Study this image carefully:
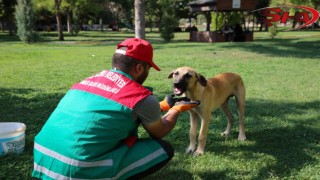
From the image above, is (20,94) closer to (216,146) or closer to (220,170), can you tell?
(216,146)

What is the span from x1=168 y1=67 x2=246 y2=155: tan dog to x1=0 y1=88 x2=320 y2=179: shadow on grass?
0.79 feet

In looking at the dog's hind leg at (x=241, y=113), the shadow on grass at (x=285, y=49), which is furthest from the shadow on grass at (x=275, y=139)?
the shadow on grass at (x=285, y=49)

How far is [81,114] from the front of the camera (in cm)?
271

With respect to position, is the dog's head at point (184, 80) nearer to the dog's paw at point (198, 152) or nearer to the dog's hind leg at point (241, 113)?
the dog's paw at point (198, 152)

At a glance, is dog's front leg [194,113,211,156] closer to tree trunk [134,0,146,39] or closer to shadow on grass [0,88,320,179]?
shadow on grass [0,88,320,179]

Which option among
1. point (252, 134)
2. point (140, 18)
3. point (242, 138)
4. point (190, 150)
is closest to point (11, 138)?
point (190, 150)

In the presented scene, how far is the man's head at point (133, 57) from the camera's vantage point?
9.43 ft

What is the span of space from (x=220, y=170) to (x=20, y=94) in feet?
18.7

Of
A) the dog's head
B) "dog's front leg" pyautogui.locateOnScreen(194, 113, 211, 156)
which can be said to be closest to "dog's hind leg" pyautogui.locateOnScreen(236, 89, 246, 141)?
"dog's front leg" pyautogui.locateOnScreen(194, 113, 211, 156)

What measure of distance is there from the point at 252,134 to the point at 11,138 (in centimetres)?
351

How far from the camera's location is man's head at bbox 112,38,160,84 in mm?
2875

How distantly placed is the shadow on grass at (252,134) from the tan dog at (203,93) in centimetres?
24

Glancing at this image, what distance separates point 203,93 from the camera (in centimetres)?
461

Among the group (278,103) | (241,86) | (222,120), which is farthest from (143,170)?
(278,103)
